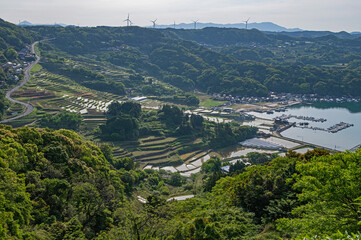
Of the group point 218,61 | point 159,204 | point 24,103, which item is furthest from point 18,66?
point 218,61

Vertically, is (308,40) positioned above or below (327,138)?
above

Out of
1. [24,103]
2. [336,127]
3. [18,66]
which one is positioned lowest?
[336,127]

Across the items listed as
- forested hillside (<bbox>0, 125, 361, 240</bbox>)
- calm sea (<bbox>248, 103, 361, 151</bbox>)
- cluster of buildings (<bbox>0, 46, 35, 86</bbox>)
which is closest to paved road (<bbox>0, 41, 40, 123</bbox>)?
cluster of buildings (<bbox>0, 46, 35, 86</bbox>)

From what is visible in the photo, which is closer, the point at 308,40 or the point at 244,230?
the point at 244,230

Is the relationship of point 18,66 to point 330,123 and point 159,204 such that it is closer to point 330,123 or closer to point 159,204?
point 159,204

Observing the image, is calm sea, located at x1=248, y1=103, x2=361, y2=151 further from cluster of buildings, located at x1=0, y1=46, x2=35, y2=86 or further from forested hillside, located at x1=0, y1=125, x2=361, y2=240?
cluster of buildings, located at x1=0, y1=46, x2=35, y2=86

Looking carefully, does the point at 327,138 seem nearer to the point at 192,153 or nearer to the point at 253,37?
the point at 192,153

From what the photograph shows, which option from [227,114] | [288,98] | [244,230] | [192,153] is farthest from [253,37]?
[244,230]

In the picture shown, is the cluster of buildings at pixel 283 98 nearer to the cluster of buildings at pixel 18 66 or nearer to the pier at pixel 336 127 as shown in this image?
the pier at pixel 336 127

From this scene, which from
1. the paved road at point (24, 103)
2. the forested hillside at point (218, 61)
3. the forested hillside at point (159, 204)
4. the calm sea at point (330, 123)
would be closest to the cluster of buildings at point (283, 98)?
the forested hillside at point (218, 61)
